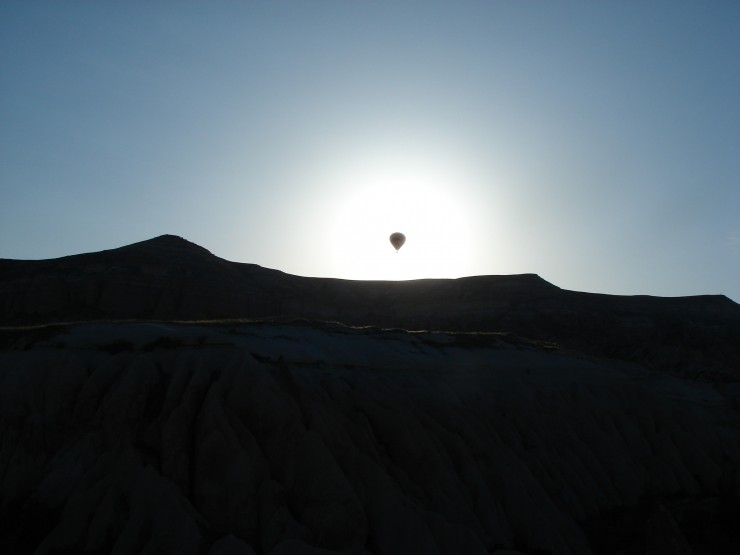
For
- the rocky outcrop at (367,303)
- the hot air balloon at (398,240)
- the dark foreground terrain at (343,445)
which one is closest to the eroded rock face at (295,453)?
the dark foreground terrain at (343,445)

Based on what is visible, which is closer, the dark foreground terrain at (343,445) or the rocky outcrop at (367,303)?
the dark foreground terrain at (343,445)

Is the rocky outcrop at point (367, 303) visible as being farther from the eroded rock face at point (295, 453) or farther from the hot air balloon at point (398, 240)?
the eroded rock face at point (295, 453)

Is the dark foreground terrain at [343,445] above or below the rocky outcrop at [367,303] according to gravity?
below

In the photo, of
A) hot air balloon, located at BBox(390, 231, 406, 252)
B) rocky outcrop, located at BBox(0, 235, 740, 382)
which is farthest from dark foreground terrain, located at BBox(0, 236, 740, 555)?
rocky outcrop, located at BBox(0, 235, 740, 382)

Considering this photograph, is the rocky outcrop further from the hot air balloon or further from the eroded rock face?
the eroded rock face

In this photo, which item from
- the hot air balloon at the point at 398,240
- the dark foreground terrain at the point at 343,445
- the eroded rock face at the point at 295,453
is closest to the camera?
the eroded rock face at the point at 295,453

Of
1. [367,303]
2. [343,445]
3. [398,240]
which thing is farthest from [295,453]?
[367,303]
